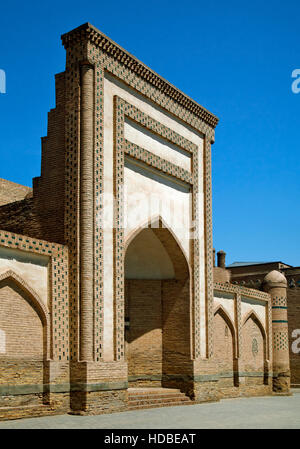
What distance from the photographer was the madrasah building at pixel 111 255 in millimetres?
10430

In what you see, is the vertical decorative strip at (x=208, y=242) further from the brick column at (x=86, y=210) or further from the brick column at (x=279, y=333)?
the brick column at (x=279, y=333)

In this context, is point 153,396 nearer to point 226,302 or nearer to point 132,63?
point 226,302

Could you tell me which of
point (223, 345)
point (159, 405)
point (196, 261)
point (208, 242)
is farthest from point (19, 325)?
point (223, 345)

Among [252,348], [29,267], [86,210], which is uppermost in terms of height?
[86,210]

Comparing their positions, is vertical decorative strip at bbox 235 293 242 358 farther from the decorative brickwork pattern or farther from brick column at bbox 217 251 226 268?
brick column at bbox 217 251 226 268

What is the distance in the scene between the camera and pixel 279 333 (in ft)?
66.6

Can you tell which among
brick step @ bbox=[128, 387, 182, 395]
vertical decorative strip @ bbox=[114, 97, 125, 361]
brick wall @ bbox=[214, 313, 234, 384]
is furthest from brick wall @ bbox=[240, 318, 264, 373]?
vertical decorative strip @ bbox=[114, 97, 125, 361]

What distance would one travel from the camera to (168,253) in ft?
48.6

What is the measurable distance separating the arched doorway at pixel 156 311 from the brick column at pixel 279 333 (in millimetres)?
6618

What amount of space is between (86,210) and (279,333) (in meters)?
11.3

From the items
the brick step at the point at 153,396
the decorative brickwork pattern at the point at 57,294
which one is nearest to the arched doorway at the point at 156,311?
the brick step at the point at 153,396

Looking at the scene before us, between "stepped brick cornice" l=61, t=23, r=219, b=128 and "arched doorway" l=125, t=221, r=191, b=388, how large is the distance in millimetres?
3389

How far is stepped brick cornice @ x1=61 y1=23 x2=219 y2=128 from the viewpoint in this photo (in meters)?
11.8

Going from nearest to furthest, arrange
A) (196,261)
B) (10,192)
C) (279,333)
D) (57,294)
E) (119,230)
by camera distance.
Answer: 1. (57,294)
2. (119,230)
3. (196,261)
4. (10,192)
5. (279,333)
